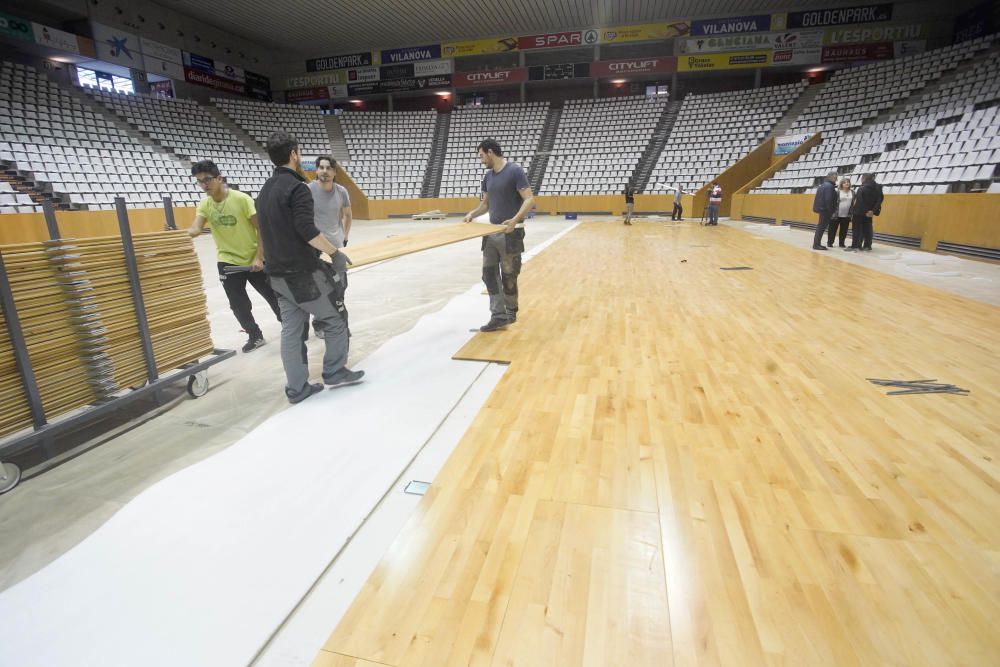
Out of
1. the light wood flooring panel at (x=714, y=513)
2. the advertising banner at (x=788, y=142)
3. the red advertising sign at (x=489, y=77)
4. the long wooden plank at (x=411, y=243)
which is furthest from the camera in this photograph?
the red advertising sign at (x=489, y=77)

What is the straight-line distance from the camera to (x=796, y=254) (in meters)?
8.35

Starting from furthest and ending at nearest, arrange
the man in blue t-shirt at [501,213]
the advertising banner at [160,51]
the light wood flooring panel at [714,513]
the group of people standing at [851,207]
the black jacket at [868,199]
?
the advertising banner at [160,51]
the group of people standing at [851,207]
the black jacket at [868,199]
the man in blue t-shirt at [501,213]
the light wood flooring panel at [714,513]

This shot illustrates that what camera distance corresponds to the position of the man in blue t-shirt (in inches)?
152

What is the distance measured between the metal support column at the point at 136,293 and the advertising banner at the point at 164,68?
2287cm

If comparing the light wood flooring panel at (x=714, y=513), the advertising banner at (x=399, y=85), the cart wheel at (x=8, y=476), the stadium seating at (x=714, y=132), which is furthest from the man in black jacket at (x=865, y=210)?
the advertising banner at (x=399, y=85)

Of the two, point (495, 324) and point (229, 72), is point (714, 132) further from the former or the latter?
point (229, 72)

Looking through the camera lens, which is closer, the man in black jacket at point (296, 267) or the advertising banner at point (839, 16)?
Result: the man in black jacket at point (296, 267)

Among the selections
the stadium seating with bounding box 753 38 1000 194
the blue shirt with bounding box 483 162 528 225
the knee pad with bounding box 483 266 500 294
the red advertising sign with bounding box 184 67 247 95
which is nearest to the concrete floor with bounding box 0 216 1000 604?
the knee pad with bounding box 483 266 500 294

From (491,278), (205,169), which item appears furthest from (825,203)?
(205,169)

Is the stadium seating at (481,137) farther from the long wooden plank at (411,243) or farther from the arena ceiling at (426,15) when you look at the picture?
the long wooden plank at (411,243)

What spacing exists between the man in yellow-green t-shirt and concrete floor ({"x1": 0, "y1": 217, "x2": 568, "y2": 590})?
0.45 m

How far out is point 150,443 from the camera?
2473mm

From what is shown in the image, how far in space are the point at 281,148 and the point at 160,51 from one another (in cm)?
2351

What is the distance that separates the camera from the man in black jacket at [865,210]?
8055 mm
